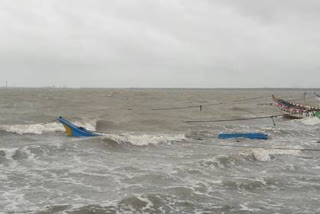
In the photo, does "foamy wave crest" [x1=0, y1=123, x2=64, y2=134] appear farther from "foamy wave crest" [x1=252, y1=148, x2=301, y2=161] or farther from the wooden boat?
the wooden boat

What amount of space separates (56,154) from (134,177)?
234 inches

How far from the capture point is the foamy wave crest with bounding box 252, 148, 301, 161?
17.5 metres

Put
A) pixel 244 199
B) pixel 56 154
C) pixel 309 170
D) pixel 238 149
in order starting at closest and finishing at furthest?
pixel 244 199 → pixel 309 170 → pixel 56 154 → pixel 238 149

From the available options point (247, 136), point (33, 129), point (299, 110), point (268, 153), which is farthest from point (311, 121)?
point (33, 129)

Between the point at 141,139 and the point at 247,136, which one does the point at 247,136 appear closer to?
the point at 247,136

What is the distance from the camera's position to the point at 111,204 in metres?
10.5

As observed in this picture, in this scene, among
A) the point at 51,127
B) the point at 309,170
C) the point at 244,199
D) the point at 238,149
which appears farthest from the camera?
the point at 51,127

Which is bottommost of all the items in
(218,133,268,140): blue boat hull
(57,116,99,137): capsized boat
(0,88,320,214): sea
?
(0,88,320,214): sea

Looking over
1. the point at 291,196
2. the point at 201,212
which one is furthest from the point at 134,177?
the point at 291,196

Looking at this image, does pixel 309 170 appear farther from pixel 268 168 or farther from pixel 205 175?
pixel 205 175

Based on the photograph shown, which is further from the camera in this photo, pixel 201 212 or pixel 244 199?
pixel 244 199

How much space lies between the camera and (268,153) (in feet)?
59.6

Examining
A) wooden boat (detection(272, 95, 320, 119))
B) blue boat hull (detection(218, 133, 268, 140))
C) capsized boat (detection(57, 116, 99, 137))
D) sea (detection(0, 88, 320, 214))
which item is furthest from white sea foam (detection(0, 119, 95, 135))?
wooden boat (detection(272, 95, 320, 119))

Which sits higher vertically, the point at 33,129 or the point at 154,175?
the point at 33,129
